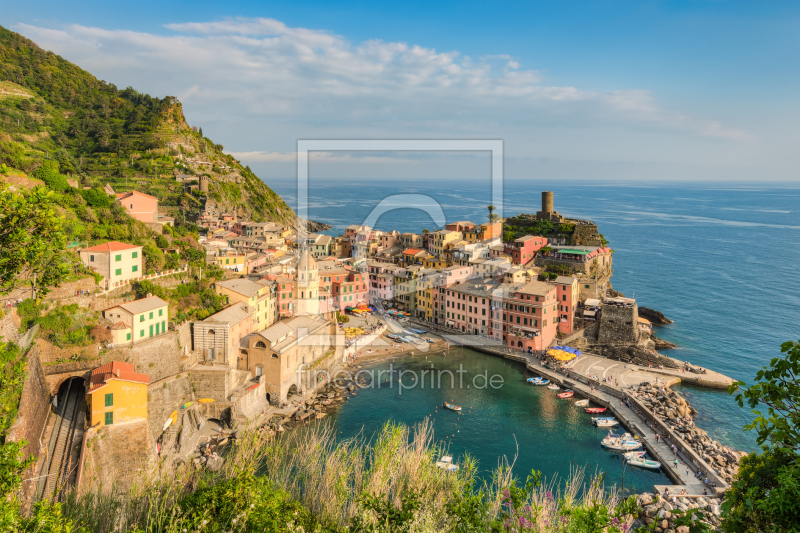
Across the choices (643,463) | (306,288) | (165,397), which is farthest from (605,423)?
(165,397)

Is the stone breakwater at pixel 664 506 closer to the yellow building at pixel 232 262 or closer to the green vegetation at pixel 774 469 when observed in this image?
the green vegetation at pixel 774 469

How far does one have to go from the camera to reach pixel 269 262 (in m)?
39.3

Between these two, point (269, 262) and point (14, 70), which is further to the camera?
point (14, 70)

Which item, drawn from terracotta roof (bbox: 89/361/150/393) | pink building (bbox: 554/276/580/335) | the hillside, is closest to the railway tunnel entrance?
terracotta roof (bbox: 89/361/150/393)

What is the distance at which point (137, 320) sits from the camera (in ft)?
70.6

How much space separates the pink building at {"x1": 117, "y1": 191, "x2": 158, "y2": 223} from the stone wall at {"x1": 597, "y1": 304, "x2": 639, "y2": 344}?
32.9 m

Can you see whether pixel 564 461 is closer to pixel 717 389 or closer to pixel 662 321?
pixel 717 389

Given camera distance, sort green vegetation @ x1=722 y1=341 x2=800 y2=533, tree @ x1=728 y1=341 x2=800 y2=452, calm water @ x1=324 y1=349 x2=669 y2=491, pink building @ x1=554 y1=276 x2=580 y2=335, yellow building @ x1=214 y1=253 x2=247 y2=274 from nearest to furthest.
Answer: green vegetation @ x1=722 y1=341 x2=800 y2=533, tree @ x1=728 y1=341 x2=800 y2=452, calm water @ x1=324 y1=349 x2=669 y2=491, yellow building @ x1=214 y1=253 x2=247 y2=274, pink building @ x1=554 y1=276 x2=580 y2=335

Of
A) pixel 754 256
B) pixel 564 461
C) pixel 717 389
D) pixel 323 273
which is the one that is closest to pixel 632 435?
pixel 564 461

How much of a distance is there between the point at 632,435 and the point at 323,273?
82.0 feet

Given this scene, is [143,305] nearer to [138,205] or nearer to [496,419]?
[138,205]

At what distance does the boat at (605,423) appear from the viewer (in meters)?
24.4

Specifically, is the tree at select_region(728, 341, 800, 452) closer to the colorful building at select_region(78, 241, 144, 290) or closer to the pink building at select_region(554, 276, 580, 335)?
the colorful building at select_region(78, 241, 144, 290)

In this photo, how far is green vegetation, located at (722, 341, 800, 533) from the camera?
17.9ft
